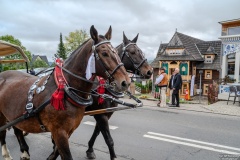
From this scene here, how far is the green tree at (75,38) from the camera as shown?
1641 inches

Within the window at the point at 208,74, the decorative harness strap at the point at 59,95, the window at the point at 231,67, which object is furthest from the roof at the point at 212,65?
the decorative harness strap at the point at 59,95

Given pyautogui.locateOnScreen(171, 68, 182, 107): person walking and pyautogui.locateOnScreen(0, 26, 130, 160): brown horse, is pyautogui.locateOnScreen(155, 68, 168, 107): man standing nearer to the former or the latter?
pyautogui.locateOnScreen(171, 68, 182, 107): person walking

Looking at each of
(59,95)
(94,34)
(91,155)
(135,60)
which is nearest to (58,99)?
(59,95)

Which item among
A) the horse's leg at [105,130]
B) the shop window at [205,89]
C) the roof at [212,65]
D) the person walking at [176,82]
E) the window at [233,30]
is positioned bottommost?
the shop window at [205,89]

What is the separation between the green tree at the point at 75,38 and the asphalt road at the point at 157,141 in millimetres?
36186

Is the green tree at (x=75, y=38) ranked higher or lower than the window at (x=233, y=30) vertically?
higher

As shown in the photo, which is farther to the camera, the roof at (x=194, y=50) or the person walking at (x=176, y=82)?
the roof at (x=194, y=50)

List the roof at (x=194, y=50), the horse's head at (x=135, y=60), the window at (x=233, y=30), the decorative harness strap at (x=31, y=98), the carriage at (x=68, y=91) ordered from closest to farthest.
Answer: the carriage at (x=68, y=91), the decorative harness strap at (x=31, y=98), the horse's head at (x=135, y=60), the window at (x=233, y=30), the roof at (x=194, y=50)

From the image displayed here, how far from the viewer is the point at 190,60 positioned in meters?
24.4

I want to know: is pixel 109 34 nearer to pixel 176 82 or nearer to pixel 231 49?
pixel 176 82

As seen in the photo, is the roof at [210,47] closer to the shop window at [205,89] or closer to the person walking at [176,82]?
the shop window at [205,89]

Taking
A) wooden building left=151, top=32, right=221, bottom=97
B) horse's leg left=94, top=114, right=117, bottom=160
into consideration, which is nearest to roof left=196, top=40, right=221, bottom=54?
wooden building left=151, top=32, right=221, bottom=97

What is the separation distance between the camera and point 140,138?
5.35 metres

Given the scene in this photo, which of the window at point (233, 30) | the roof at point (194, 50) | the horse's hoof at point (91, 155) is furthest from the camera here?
the roof at point (194, 50)
